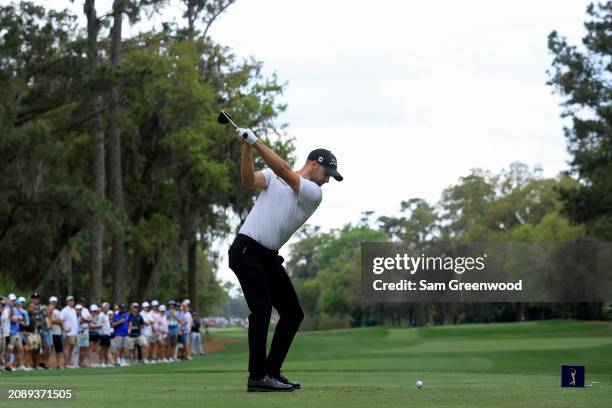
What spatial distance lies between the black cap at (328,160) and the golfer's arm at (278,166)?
44cm

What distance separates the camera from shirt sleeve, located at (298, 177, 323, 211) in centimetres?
969

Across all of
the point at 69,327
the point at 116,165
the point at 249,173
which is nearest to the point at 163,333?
the point at 69,327

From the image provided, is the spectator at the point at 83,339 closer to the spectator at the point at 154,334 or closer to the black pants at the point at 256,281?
the spectator at the point at 154,334

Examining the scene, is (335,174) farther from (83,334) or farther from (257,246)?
(83,334)

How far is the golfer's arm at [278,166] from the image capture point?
30.9 ft

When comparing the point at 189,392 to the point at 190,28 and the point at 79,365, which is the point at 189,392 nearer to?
the point at 79,365

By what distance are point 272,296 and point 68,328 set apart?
20349 mm

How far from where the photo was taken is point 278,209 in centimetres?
974

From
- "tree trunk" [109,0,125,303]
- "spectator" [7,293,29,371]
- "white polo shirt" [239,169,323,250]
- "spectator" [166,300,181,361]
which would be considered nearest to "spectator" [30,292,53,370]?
"spectator" [7,293,29,371]

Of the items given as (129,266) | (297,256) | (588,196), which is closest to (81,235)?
(129,266)

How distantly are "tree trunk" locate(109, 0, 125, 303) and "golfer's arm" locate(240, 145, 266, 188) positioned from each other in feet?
113

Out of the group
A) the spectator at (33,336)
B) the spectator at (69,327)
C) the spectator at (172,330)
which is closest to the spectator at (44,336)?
the spectator at (33,336)

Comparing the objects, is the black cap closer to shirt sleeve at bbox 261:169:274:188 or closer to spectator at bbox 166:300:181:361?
shirt sleeve at bbox 261:169:274:188

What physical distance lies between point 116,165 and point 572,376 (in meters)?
36.1
